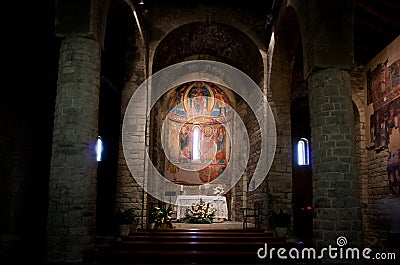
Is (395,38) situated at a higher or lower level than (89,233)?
higher

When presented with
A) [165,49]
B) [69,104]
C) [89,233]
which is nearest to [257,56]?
[165,49]

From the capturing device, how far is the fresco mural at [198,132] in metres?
18.6

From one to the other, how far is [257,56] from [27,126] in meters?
8.02

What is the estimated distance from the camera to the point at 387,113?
11391 millimetres

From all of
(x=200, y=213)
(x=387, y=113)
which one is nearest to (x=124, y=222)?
(x=200, y=213)

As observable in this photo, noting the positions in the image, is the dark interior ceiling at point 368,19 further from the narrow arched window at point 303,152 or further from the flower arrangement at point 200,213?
the flower arrangement at point 200,213

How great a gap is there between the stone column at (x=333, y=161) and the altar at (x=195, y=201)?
26.1 feet

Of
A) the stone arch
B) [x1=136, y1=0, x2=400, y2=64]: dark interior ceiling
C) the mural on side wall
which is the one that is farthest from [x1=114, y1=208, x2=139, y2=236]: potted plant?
the mural on side wall

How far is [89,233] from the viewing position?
23.1 feet

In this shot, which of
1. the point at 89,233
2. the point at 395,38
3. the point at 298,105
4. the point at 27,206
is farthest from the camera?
the point at 298,105

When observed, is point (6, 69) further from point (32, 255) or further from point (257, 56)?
point (257, 56)

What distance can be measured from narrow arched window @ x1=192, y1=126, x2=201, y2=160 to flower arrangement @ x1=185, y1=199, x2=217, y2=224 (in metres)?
4.73

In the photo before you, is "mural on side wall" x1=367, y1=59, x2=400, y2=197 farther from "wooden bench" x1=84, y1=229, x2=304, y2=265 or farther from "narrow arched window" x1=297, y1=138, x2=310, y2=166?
"narrow arched window" x1=297, y1=138, x2=310, y2=166

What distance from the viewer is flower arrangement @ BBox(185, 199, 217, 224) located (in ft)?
46.4
